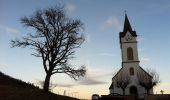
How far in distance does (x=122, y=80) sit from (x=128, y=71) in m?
3.15

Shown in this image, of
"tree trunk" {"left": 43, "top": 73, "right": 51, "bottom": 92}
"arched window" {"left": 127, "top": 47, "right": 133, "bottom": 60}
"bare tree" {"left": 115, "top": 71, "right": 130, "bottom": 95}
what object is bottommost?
"tree trunk" {"left": 43, "top": 73, "right": 51, "bottom": 92}

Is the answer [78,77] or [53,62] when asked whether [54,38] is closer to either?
[53,62]

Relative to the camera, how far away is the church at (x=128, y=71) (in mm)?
65125

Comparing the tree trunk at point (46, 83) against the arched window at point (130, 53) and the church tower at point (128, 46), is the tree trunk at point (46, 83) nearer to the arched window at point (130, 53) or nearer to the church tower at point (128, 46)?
the church tower at point (128, 46)

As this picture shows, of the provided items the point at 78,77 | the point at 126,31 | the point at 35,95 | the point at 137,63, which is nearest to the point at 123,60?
the point at 137,63

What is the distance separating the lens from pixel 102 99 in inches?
1108

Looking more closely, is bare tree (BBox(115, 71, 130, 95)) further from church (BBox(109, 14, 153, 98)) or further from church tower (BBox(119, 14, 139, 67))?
church tower (BBox(119, 14, 139, 67))

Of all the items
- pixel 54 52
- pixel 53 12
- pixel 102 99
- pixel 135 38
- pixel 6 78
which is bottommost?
pixel 102 99

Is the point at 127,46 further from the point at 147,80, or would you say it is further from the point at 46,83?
the point at 46,83

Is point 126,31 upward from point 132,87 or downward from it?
upward

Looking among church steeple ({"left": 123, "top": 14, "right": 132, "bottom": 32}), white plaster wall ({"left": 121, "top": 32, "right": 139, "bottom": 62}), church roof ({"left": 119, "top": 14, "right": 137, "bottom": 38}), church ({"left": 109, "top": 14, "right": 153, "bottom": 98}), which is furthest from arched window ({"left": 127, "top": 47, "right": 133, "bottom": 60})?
church steeple ({"left": 123, "top": 14, "right": 132, "bottom": 32})

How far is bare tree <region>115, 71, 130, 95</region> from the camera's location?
64312 millimetres

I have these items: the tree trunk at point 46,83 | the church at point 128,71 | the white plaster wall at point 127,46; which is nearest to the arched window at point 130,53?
the church at point 128,71

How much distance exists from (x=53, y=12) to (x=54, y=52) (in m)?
5.24
